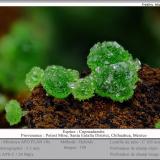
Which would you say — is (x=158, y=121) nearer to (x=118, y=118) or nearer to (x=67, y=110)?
(x=118, y=118)

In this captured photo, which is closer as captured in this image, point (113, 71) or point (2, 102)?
point (113, 71)

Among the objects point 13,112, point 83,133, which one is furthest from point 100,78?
point 13,112

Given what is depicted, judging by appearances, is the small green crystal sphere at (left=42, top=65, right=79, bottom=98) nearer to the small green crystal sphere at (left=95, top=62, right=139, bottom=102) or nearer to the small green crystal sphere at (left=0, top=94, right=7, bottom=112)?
the small green crystal sphere at (left=95, top=62, right=139, bottom=102)

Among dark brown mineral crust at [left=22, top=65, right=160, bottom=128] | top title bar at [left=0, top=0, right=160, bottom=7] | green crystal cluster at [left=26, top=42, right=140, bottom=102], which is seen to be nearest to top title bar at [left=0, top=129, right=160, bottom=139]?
dark brown mineral crust at [left=22, top=65, right=160, bottom=128]

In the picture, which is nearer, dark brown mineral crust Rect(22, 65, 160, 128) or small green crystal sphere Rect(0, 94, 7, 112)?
dark brown mineral crust Rect(22, 65, 160, 128)

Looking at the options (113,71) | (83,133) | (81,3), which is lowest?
(83,133)

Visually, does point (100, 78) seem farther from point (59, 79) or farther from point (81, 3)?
point (81, 3)
